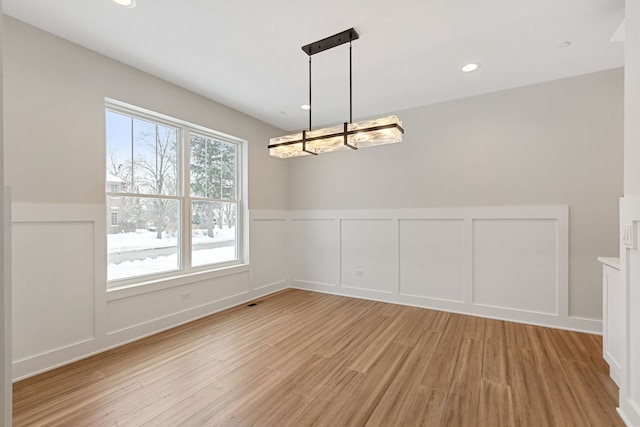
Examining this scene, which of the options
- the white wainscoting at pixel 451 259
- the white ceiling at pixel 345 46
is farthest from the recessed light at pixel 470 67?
the white wainscoting at pixel 451 259

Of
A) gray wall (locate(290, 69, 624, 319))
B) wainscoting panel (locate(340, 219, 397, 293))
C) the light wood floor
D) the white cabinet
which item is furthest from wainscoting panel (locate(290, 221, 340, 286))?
the white cabinet

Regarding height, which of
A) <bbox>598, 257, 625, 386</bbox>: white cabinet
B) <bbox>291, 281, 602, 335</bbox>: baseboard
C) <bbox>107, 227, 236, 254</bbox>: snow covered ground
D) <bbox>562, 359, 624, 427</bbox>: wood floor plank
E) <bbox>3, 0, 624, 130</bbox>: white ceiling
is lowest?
<bbox>562, 359, 624, 427</bbox>: wood floor plank

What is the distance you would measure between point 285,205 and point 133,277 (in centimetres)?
267

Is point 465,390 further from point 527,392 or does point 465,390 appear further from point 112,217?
point 112,217

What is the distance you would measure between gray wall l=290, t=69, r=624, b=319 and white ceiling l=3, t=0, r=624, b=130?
0.28m

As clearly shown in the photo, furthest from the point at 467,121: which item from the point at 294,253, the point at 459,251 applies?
the point at 294,253

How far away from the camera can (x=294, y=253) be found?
529 centimetres

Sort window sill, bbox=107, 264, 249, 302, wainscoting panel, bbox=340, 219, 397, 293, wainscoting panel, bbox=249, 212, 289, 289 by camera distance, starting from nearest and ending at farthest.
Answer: window sill, bbox=107, 264, 249, 302 < wainscoting panel, bbox=340, 219, 397, 293 < wainscoting panel, bbox=249, 212, 289, 289

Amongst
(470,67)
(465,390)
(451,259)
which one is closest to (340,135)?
(470,67)

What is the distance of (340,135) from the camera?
2443 millimetres

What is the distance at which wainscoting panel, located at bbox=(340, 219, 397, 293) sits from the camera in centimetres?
438

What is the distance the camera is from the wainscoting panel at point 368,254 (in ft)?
14.4

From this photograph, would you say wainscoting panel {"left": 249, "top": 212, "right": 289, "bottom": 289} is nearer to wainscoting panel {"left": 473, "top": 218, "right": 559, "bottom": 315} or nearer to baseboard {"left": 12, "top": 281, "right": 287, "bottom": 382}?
baseboard {"left": 12, "top": 281, "right": 287, "bottom": 382}

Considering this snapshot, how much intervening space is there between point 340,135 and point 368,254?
2.55m
